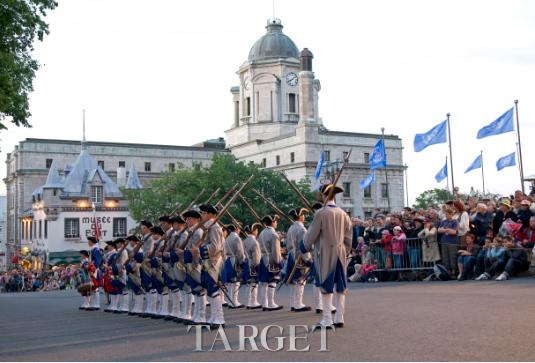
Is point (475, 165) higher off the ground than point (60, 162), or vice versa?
point (60, 162)

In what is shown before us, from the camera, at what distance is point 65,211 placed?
264 ft

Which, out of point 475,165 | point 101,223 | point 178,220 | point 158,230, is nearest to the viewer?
point 178,220

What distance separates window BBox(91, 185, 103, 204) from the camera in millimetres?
82875

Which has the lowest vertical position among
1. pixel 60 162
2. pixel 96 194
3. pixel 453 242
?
pixel 453 242

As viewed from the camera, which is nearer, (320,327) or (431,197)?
(320,327)

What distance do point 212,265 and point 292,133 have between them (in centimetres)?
7575

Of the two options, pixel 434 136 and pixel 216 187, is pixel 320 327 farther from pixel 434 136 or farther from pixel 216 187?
pixel 216 187

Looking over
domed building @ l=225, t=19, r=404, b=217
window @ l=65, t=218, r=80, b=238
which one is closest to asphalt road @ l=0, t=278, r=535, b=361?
window @ l=65, t=218, r=80, b=238

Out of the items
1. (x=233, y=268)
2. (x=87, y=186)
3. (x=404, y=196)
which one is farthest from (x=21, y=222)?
(x=233, y=268)

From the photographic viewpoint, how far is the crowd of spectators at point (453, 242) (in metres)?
20.4

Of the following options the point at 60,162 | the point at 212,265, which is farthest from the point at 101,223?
the point at 212,265

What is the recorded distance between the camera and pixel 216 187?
5984 centimetres

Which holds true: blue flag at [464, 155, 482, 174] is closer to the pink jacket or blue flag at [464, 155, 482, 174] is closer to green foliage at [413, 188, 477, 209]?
the pink jacket

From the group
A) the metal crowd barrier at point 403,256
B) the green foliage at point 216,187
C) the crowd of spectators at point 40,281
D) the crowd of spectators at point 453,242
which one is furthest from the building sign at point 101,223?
the metal crowd barrier at point 403,256
